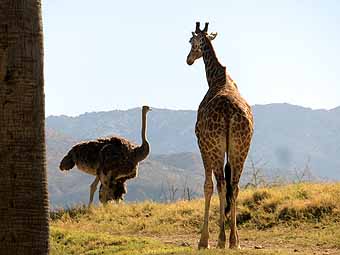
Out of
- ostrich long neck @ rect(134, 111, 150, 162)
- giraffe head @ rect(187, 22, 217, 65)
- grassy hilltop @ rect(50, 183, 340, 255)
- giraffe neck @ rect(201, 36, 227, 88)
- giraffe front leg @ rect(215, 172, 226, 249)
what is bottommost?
grassy hilltop @ rect(50, 183, 340, 255)

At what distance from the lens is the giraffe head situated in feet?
53.3

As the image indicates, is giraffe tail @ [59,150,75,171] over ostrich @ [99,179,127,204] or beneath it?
over

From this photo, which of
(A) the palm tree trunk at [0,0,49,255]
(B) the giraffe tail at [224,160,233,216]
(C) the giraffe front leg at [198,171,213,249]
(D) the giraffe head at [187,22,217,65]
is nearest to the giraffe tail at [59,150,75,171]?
(D) the giraffe head at [187,22,217,65]

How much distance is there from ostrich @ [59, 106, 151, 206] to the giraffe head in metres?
5.41

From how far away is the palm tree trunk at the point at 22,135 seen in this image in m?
7.89

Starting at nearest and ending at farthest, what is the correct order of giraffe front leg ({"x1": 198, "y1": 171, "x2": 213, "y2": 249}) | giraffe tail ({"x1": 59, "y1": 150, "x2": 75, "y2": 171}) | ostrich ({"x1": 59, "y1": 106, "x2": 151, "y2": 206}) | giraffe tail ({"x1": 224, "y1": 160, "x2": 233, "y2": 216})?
giraffe tail ({"x1": 224, "y1": 160, "x2": 233, "y2": 216}) < giraffe front leg ({"x1": 198, "y1": 171, "x2": 213, "y2": 249}) < ostrich ({"x1": 59, "y1": 106, "x2": 151, "y2": 206}) < giraffe tail ({"x1": 59, "y1": 150, "x2": 75, "y2": 171})

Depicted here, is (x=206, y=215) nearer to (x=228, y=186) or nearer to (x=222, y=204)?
(x=222, y=204)

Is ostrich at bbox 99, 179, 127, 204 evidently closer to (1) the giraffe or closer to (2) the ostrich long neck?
(2) the ostrich long neck

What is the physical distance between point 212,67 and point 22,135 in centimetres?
777

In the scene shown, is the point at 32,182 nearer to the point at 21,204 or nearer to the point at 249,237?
the point at 21,204

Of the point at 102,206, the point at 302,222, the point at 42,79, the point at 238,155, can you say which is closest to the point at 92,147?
the point at 102,206

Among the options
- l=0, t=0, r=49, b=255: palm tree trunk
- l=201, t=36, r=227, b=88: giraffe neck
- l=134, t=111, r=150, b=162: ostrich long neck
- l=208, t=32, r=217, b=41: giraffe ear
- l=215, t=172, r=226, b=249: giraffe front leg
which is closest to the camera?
l=0, t=0, r=49, b=255: palm tree trunk

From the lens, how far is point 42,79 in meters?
8.19

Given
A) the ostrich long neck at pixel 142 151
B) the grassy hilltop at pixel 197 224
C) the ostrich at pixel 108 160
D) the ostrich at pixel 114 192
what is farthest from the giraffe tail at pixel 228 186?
the ostrich long neck at pixel 142 151
